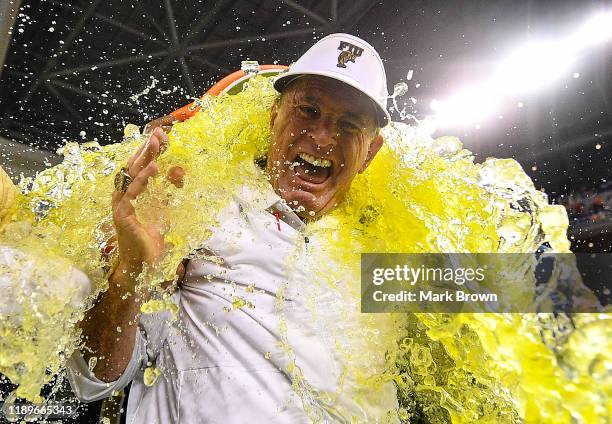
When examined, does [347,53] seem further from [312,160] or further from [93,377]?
[93,377]

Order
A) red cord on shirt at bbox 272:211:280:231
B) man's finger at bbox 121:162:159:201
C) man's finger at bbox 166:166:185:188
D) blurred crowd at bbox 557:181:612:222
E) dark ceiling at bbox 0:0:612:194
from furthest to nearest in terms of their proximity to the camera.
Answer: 1. blurred crowd at bbox 557:181:612:222
2. dark ceiling at bbox 0:0:612:194
3. red cord on shirt at bbox 272:211:280:231
4. man's finger at bbox 166:166:185:188
5. man's finger at bbox 121:162:159:201

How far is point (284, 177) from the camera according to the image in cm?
180

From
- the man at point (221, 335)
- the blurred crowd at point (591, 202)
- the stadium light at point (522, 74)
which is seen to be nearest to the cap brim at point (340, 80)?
the man at point (221, 335)

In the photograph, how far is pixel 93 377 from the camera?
1.43 metres

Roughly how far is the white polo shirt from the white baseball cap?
1.96 ft

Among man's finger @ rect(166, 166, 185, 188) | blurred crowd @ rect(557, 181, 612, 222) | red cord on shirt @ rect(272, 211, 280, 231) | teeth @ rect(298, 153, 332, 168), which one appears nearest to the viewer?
man's finger @ rect(166, 166, 185, 188)

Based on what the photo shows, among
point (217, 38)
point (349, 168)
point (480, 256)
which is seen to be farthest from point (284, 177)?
point (217, 38)

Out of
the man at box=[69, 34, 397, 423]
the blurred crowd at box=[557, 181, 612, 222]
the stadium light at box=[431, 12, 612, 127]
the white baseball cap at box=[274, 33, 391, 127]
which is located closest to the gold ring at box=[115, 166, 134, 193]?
the man at box=[69, 34, 397, 423]

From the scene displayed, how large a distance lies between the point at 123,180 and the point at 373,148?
3.45 ft

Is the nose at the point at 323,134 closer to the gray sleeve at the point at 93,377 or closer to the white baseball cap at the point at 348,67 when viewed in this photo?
the white baseball cap at the point at 348,67

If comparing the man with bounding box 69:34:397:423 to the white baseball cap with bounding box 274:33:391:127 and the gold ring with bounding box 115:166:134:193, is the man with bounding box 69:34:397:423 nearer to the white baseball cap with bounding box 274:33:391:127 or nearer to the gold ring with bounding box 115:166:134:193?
the gold ring with bounding box 115:166:134:193

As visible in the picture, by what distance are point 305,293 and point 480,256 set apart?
0.58 m

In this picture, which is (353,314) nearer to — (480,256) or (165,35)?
(480,256)

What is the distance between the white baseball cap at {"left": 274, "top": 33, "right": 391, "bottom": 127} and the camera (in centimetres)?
181
